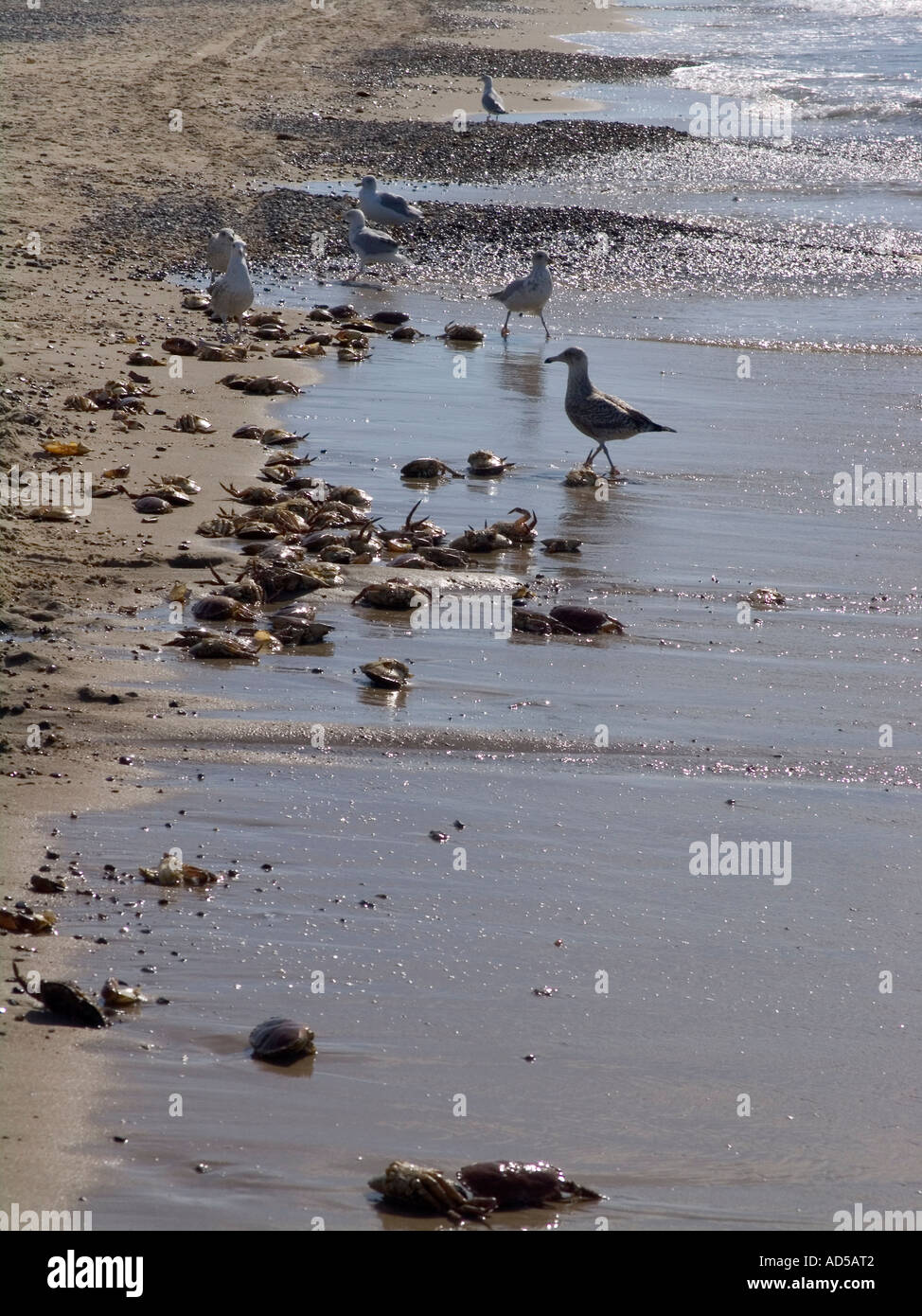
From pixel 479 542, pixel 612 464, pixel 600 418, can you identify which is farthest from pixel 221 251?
pixel 479 542

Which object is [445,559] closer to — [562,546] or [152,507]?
[562,546]

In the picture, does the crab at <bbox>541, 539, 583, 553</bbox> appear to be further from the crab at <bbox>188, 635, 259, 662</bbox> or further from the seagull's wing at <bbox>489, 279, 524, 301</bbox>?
the seagull's wing at <bbox>489, 279, 524, 301</bbox>

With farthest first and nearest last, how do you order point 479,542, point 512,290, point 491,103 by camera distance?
1. point 491,103
2. point 512,290
3. point 479,542

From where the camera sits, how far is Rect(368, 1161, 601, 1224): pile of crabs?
2863mm

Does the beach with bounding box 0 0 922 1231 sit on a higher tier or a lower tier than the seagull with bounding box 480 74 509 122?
lower

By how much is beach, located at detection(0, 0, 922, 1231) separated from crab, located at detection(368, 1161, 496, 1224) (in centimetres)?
4

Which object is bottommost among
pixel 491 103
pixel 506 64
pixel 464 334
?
pixel 464 334

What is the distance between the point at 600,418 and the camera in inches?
340

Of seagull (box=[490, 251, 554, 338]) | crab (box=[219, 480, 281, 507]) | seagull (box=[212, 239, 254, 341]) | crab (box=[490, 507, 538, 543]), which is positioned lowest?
crab (box=[490, 507, 538, 543])

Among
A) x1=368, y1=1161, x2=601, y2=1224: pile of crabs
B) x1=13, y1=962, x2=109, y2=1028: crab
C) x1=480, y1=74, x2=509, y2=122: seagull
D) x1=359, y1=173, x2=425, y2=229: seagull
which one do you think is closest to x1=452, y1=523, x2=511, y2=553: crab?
x1=13, y1=962, x2=109, y2=1028: crab

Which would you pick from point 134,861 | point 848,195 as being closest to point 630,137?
point 848,195

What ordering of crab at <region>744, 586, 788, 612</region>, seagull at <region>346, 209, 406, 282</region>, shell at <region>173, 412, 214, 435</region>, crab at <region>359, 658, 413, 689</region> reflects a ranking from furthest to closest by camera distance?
1. seagull at <region>346, 209, 406, 282</region>
2. shell at <region>173, 412, 214, 435</region>
3. crab at <region>744, 586, 788, 612</region>
4. crab at <region>359, 658, 413, 689</region>

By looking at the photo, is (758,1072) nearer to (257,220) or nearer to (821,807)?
(821,807)

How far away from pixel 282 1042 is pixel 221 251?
10.1 m
